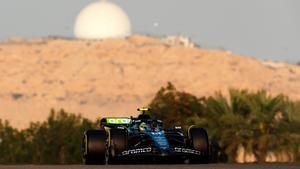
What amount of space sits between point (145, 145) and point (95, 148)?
159 centimetres

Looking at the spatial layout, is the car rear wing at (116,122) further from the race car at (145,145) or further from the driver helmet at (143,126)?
the driver helmet at (143,126)

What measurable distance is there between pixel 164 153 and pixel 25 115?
537 ft

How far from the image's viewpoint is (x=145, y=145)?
34.6 m

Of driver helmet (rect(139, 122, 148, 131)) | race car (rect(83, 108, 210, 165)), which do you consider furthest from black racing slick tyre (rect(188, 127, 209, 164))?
driver helmet (rect(139, 122, 148, 131))

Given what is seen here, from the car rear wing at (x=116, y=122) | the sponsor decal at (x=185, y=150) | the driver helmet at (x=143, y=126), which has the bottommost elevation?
the sponsor decal at (x=185, y=150)

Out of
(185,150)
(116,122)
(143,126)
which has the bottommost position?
(185,150)

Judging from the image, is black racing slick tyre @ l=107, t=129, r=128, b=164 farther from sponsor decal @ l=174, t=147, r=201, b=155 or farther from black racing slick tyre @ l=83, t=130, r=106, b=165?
sponsor decal @ l=174, t=147, r=201, b=155

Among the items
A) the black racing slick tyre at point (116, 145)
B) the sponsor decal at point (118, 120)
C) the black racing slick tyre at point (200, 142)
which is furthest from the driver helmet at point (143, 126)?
the black racing slick tyre at point (200, 142)

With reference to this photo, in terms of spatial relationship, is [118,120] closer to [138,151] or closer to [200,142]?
[138,151]

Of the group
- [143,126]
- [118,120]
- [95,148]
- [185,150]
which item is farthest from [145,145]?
[118,120]

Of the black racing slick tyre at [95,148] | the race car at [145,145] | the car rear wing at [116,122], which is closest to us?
the race car at [145,145]

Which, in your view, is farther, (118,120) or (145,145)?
(118,120)

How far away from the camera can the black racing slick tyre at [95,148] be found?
35.3 m

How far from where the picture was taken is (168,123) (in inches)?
3418
